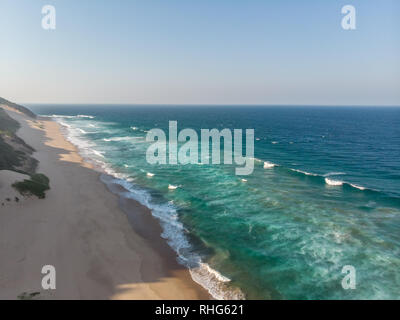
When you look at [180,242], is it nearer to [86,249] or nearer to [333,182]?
[86,249]

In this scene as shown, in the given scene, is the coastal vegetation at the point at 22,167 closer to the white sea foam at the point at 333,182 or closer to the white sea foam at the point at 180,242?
the white sea foam at the point at 180,242

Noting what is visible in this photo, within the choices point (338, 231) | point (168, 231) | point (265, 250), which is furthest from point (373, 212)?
point (168, 231)

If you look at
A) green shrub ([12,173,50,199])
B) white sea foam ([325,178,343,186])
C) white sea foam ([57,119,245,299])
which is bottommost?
white sea foam ([57,119,245,299])

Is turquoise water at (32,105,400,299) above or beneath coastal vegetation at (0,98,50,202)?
beneath

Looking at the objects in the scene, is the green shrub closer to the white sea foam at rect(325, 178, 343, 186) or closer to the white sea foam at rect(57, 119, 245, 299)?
the white sea foam at rect(57, 119, 245, 299)

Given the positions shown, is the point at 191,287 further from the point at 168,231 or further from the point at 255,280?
the point at 168,231

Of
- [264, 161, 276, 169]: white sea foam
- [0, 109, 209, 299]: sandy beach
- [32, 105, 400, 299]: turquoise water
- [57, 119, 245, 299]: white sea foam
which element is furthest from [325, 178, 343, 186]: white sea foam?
[0, 109, 209, 299]: sandy beach

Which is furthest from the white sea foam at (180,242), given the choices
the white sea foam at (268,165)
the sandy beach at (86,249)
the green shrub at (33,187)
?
the white sea foam at (268,165)
